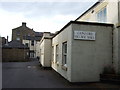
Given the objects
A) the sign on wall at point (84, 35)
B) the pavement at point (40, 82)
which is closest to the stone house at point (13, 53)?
the pavement at point (40, 82)

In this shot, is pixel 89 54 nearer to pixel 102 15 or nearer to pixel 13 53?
pixel 102 15

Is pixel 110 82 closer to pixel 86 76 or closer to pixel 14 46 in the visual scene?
pixel 86 76

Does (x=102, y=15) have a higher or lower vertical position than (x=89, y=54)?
higher

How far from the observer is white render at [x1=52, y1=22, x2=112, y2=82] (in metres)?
8.43

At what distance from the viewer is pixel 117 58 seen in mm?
8695

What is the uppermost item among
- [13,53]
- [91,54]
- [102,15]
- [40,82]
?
[102,15]

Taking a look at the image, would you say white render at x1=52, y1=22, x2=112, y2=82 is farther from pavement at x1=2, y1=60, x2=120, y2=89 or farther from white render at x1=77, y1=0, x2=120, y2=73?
pavement at x1=2, y1=60, x2=120, y2=89

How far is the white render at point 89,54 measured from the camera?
27.7 feet

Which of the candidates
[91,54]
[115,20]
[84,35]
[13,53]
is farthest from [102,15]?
[13,53]

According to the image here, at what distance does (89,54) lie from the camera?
870 cm

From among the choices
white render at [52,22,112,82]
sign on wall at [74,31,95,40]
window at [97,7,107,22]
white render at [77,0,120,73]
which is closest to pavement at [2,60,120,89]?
white render at [52,22,112,82]

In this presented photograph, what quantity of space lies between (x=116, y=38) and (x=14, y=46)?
27.0 metres

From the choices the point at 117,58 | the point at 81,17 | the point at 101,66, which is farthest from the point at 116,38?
the point at 81,17

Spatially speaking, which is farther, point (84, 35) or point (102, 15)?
point (102, 15)
